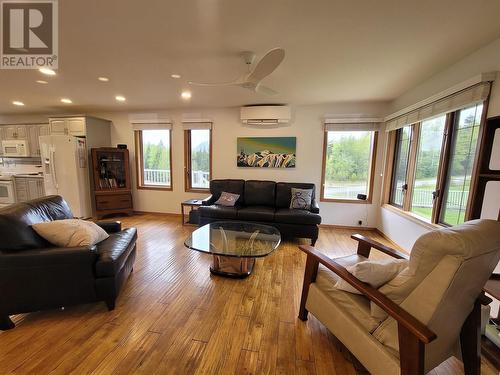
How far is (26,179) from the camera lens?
15.8 ft

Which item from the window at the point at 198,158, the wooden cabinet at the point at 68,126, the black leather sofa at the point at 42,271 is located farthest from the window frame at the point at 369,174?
the wooden cabinet at the point at 68,126

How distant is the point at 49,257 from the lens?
1597 millimetres

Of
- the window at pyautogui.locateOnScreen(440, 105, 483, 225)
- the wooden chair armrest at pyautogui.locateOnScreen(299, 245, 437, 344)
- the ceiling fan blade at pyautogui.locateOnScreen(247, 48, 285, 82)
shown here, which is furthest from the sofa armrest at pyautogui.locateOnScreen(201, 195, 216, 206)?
the window at pyautogui.locateOnScreen(440, 105, 483, 225)

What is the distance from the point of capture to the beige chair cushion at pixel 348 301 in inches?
49.0

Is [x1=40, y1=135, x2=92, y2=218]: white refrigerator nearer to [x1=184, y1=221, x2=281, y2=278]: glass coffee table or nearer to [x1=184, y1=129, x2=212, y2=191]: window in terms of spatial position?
[x1=184, y1=129, x2=212, y2=191]: window

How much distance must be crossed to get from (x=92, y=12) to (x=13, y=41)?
1085mm

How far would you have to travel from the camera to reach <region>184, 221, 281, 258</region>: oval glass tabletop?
219cm

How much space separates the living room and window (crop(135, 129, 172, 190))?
0.43 ft

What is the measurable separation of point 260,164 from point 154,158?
99.4 inches

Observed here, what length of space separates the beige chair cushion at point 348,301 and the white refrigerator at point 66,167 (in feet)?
16.1

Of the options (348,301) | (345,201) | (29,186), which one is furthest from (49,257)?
(29,186)

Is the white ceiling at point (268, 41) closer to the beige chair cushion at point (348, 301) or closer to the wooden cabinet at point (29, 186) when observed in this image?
the beige chair cushion at point (348, 301)

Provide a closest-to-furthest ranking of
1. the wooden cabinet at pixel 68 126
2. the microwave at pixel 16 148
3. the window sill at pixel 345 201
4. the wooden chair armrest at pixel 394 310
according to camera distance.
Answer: the wooden chair armrest at pixel 394 310 → the window sill at pixel 345 201 → the wooden cabinet at pixel 68 126 → the microwave at pixel 16 148

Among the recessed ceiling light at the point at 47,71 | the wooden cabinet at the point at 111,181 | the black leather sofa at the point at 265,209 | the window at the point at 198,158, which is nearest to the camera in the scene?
the recessed ceiling light at the point at 47,71
